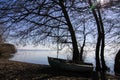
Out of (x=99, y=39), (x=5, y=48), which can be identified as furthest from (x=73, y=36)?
(x=5, y=48)

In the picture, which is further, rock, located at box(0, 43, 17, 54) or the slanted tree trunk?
rock, located at box(0, 43, 17, 54)

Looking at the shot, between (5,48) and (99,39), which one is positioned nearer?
(99,39)

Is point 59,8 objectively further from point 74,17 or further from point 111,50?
point 111,50

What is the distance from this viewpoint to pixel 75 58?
17.2m

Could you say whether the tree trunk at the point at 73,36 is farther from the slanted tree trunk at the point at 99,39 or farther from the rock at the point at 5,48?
the rock at the point at 5,48

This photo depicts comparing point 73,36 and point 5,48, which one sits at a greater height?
point 73,36

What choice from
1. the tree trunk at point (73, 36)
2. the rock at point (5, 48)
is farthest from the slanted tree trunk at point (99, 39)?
the rock at point (5, 48)

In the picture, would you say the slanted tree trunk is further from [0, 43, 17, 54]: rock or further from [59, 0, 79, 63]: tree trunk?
[0, 43, 17, 54]: rock

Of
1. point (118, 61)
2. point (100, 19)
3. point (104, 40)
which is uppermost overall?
point (100, 19)

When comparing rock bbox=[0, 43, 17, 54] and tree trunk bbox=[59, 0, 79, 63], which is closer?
tree trunk bbox=[59, 0, 79, 63]

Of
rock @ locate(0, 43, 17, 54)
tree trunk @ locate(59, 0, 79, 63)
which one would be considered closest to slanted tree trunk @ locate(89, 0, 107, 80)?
tree trunk @ locate(59, 0, 79, 63)

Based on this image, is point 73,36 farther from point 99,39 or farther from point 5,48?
point 5,48

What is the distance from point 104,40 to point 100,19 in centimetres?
168

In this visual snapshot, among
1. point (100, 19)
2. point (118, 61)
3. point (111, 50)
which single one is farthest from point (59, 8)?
point (118, 61)
